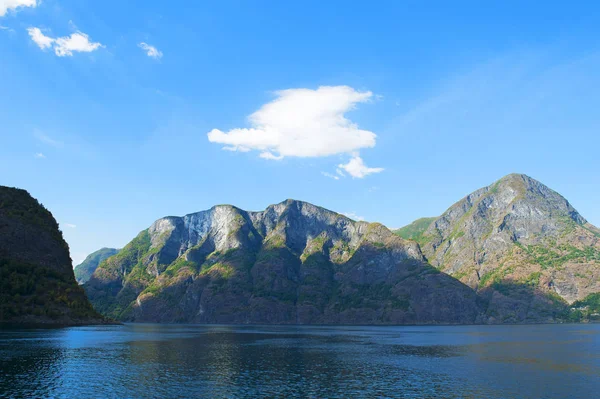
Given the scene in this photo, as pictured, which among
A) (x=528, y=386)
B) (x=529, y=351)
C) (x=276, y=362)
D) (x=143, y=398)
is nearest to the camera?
(x=143, y=398)

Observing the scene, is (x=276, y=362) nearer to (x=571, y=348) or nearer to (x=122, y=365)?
(x=122, y=365)

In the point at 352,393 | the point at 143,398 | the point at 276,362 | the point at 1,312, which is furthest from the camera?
the point at 1,312

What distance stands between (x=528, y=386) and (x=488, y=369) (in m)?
20.4

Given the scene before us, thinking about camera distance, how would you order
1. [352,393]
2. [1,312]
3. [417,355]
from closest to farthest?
[352,393], [417,355], [1,312]

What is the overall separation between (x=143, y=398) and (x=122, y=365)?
3630 centimetres

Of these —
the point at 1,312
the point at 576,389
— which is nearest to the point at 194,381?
the point at 576,389

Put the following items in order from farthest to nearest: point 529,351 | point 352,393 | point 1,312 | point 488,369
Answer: point 1,312 < point 529,351 < point 488,369 < point 352,393

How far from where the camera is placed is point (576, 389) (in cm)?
7700

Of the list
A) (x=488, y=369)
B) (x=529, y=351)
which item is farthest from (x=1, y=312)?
(x=529, y=351)

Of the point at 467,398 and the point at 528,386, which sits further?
the point at 528,386

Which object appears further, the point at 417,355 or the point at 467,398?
the point at 417,355

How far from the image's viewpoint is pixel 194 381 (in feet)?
270

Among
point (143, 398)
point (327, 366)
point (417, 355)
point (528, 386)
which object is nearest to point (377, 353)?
point (417, 355)

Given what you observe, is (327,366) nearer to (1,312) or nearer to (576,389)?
(576,389)
